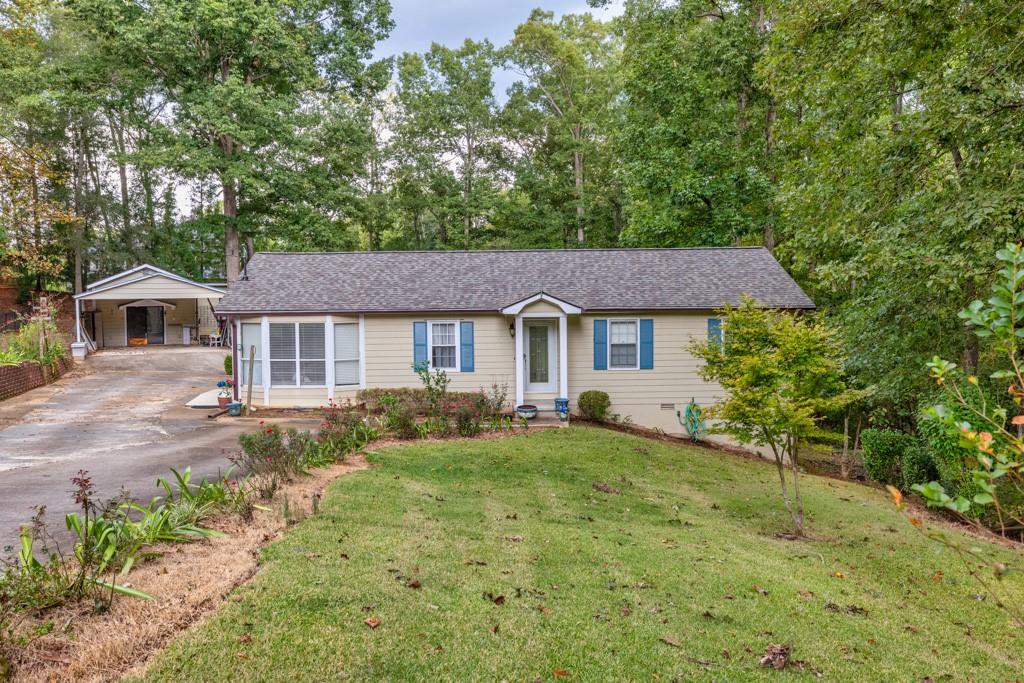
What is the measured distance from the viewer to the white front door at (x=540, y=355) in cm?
1598

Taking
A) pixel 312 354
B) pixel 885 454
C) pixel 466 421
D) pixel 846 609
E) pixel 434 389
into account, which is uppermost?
pixel 312 354

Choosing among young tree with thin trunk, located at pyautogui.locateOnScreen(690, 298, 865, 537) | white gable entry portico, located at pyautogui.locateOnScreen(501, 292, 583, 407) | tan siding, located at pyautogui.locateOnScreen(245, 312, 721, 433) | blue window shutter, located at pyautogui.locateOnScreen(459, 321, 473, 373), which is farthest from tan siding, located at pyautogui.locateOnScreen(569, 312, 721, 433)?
young tree with thin trunk, located at pyautogui.locateOnScreen(690, 298, 865, 537)

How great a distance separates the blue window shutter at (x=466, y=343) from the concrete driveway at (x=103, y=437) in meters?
4.14

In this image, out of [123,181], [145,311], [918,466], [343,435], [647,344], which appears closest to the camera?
[343,435]

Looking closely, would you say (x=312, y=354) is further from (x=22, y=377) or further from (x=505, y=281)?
(x=22, y=377)

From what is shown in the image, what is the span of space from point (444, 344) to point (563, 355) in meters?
3.17

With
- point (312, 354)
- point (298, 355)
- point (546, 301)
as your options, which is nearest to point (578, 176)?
point (546, 301)

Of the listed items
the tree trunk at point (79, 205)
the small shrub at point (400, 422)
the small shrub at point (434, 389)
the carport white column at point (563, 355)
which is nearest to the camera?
the small shrub at point (400, 422)

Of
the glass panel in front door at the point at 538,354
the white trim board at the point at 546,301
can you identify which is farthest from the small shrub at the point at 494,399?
the white trim board at the point at 546,301

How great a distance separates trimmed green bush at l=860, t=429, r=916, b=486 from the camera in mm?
12836

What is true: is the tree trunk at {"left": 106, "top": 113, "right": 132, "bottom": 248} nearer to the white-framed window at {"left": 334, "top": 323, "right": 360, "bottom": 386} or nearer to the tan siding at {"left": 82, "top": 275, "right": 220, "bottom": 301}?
the tan siding at {"left": 82, "top": 275, "right": 220, "bottom": 301}

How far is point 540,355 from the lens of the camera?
52.6ft

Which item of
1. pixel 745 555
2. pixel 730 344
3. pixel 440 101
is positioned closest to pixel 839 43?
pixel 730 344

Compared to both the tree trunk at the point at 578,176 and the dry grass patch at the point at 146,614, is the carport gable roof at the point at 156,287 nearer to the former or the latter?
the tree trunk at the point at 578,176
